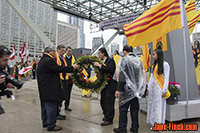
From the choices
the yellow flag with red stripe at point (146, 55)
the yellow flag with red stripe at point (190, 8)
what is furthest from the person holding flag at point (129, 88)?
the yellow flag with red stripe at point (190, 8)

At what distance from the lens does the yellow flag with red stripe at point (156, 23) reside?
3.56 m

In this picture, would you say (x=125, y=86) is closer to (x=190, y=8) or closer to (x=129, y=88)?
(x=129, y=88)

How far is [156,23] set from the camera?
3834mm

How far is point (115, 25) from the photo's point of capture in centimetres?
2038

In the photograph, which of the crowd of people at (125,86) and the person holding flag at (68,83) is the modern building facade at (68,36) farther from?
the crowd of people at (125,86)

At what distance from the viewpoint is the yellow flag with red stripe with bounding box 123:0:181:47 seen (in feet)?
11.7

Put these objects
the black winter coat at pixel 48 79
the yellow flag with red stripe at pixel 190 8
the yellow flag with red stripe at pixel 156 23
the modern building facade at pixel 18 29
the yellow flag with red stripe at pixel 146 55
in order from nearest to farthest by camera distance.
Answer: the black winter coat at pixel 48 79, the yellow flag with red stripe at pixel 156 23, the yellow flag with red stripe at pixel 146 55, the yellow flag with red stripe at pixel 190 8, the modern building facade at pixel 18 29

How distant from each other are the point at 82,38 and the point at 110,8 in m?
102

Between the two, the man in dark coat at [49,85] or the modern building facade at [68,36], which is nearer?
the man in dark coat at [49,85]

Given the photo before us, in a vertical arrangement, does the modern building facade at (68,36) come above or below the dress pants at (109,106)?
above

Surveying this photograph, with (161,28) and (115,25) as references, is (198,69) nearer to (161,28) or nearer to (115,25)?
(161,28)

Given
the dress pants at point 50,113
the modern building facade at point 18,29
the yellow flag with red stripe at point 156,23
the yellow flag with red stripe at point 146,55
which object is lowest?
the dress pants at point 50,113

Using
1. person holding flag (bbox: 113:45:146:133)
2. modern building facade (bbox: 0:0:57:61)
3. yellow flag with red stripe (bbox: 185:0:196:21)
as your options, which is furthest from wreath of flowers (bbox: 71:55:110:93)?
modern building facade (bbox: 0:0:57:61)

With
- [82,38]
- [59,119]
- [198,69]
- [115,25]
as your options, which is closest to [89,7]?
[115,25]
